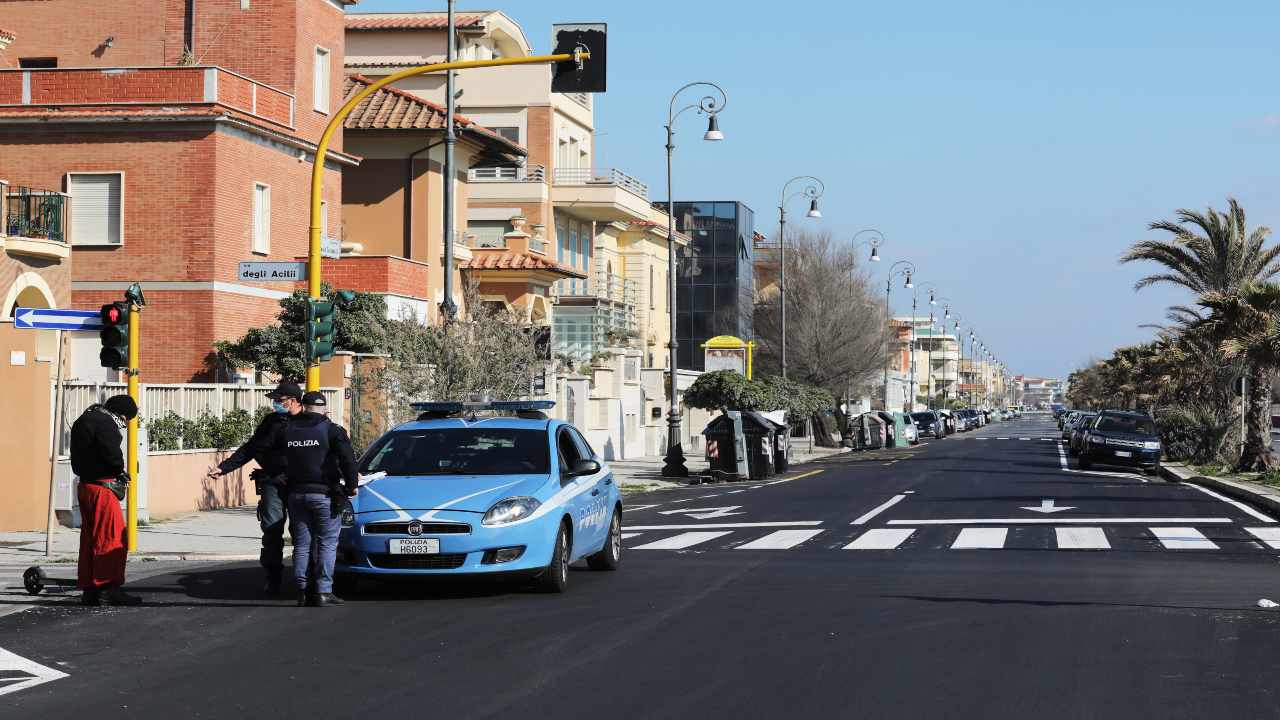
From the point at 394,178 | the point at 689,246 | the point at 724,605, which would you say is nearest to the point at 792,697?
the point at 724,605

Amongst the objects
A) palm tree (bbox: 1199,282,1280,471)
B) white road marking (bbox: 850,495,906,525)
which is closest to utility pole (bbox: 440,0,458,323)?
white road marking (bbox: 850,495,906,525)

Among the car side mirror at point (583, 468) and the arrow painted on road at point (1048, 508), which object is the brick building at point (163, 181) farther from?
the car side mirror at point (583, 468)

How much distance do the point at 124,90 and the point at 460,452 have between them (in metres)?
19.8

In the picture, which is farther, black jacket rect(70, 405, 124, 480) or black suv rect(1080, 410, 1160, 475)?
black suv rect(1080, 410, 1160, 475)

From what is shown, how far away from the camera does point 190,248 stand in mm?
31047

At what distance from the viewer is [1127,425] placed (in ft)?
148

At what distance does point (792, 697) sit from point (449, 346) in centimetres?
1968

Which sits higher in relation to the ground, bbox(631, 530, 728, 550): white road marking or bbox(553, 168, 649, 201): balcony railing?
bbox(553, 168, 649, 201): balcony railing

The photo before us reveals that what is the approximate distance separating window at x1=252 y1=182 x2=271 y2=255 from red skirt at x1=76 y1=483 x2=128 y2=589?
Answer: 20.4 m

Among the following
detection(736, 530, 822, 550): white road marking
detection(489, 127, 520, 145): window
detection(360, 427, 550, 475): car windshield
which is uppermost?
detection(489, 127, 520, 145): window

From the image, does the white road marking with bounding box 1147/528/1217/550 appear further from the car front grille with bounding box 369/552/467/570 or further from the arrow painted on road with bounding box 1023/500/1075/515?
the car front grille with bounding box 369/552/467/570

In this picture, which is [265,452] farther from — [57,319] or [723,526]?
[723,526]

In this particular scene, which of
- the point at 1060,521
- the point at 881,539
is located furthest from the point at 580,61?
the point at 1060,521

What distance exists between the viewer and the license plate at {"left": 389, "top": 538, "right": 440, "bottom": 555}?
12.7 metres
